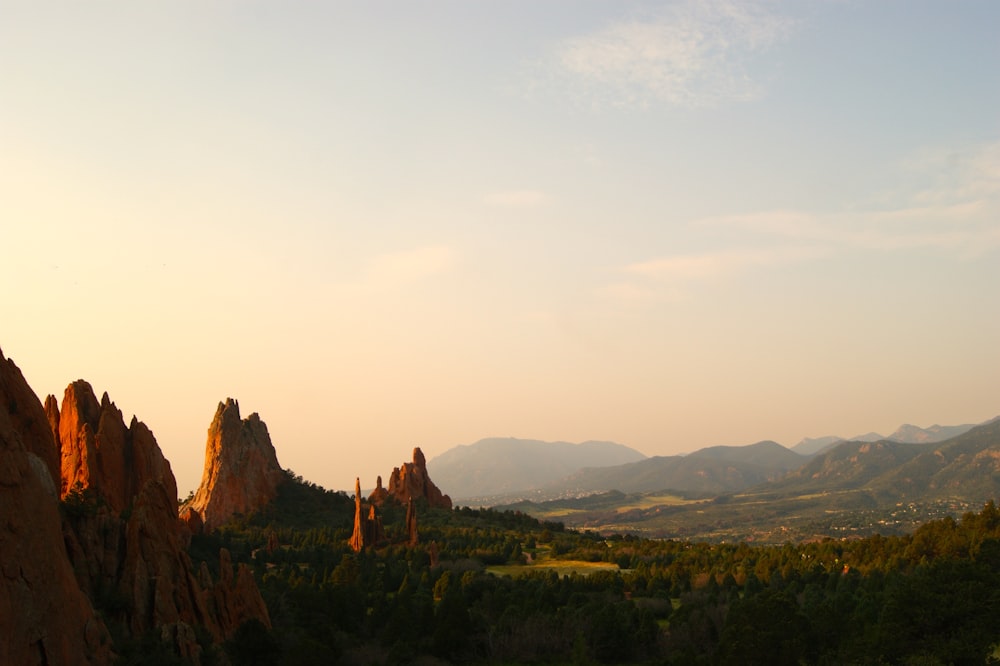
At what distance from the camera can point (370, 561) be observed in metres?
96.9

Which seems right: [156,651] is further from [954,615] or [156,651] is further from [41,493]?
[954,615]

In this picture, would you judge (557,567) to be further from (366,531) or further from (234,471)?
(234,471)

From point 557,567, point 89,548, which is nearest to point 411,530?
point 557,567

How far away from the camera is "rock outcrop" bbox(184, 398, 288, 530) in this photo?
125625mm

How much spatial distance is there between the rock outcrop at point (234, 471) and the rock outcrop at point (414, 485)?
2236 cm

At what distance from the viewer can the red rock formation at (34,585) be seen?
2864 cm

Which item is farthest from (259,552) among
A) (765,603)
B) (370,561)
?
(765,603)

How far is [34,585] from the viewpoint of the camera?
98.3 ft

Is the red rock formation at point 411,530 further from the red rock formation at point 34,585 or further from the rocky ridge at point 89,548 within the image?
the red rock formation at point 34,585

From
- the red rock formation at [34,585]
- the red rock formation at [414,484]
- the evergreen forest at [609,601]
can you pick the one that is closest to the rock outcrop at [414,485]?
the red rock formation at [414,484]

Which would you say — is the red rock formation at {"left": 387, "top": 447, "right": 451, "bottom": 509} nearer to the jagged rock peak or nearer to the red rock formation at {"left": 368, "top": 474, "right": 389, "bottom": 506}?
the red rock formation at {"left": 368, "top": 474, "right": 389, "bottom": 506}

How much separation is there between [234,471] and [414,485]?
36963 millimetres

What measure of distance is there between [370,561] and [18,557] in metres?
69.9

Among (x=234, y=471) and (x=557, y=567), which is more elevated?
(x=234, y=471)
